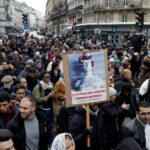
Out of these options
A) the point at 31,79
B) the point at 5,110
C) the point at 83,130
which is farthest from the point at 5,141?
the point at 31,79

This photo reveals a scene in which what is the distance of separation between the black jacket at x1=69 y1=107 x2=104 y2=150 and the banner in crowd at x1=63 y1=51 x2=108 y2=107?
248mm

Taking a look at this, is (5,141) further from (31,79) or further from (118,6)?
(118,6)

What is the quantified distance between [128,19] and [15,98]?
32956 mm

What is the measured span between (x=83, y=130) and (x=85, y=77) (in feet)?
2.64

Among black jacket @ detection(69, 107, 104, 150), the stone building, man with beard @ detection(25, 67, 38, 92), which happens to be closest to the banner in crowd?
black jacket @ detection(69, 107, 104, 150)

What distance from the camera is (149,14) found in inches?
1281

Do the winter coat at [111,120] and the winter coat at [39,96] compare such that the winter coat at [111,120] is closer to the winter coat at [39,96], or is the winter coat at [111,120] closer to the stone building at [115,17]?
the winter coat at [39,96]

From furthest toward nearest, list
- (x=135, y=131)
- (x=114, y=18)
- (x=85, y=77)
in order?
(x=114, y=18) < (x=85, y=77) < (x=135, y=131)

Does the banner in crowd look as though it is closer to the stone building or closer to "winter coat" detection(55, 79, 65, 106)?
"winter coat" detection(55, 79, 65, 106)

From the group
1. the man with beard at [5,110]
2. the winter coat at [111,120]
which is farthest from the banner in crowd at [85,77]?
the man with beard at [5,110]

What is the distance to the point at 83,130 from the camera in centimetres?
314

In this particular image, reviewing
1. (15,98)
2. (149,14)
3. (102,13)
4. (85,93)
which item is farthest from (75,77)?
Answer: (102,13)

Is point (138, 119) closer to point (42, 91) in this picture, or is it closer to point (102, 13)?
point (42, 91)

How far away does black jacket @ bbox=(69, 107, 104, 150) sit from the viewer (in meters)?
3.10
